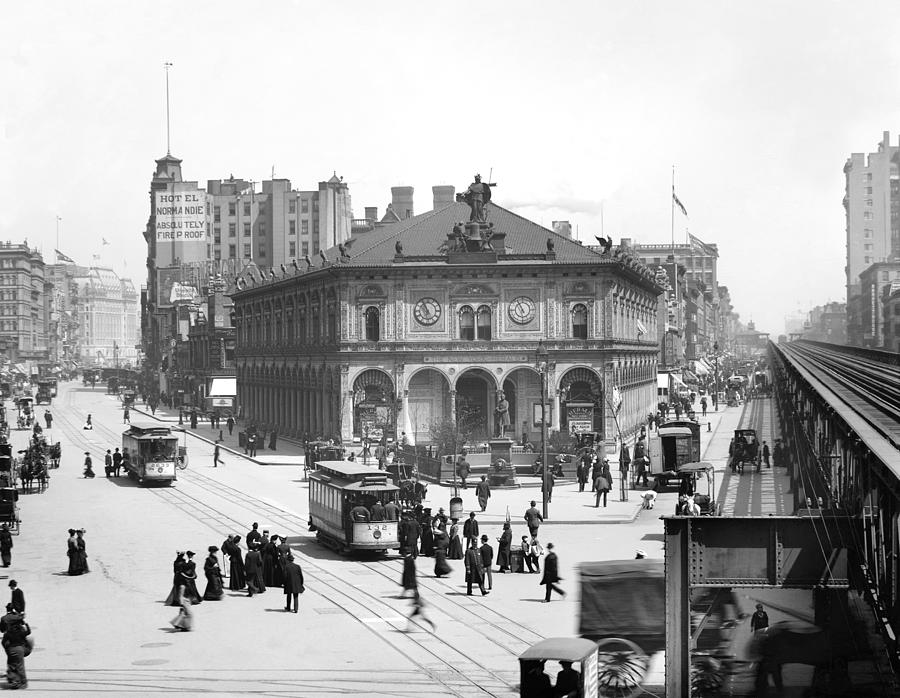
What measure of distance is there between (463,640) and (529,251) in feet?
164

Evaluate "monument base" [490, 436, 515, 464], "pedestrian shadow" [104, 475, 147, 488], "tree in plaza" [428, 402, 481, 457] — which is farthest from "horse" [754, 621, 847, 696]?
"pedestrian shadow" [104, 475, 147, 488]

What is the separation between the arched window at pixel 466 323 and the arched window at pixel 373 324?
15.2ft

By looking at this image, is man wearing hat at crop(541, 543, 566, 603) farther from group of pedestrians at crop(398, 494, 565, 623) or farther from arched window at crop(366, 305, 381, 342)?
arched window at crop(366, 305, 381, 342)

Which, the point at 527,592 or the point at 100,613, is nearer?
the point at 100,613

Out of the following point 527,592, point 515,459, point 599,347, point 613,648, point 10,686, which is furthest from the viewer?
point 599,347

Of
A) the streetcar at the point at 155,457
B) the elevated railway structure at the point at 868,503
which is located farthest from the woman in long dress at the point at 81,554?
the streetcar at the point at 155,457

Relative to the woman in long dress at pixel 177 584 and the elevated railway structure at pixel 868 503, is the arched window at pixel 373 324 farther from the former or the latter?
the elevated railway structure at pixel 868 503

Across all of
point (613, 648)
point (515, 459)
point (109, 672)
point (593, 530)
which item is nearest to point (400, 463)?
point (515, 459)

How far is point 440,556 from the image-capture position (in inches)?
1280

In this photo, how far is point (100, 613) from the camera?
90.2 feet

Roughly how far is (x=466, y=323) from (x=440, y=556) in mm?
40625

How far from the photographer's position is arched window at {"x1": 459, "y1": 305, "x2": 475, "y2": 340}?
2852 inches

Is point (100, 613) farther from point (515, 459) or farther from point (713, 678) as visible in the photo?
point (515, 459)

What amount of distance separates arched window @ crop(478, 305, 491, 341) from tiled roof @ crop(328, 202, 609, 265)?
316cm
